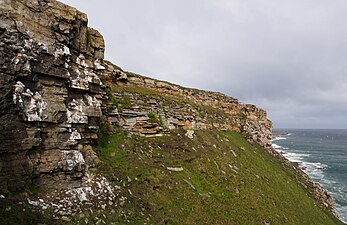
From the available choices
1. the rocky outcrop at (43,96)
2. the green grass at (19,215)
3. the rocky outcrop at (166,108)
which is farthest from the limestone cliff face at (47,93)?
the rocky outcrop at (166,108)

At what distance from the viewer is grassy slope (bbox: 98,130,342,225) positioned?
1797 centimetres

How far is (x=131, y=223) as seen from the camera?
1510cm

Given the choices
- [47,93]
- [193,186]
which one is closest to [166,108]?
[193,186]

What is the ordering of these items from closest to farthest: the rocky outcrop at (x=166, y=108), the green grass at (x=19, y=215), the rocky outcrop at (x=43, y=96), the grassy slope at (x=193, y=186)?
the green grass at (x=19, y=215)
the rocky outcrop at (x=43, y=96)
the grassy slope at (x=193, y=186)
the rocky outcrop at (x=166, y=108)

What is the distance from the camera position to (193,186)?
71.3 feet

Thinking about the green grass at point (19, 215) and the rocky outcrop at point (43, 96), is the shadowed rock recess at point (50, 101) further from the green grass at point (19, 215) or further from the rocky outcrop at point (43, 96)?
the green grass at point (19, 215)

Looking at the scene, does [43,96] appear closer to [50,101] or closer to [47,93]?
[47,93]

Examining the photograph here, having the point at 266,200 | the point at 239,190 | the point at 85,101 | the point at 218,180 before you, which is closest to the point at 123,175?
the point at 85,101

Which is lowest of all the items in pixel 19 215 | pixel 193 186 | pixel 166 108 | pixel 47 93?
pixel 193 186

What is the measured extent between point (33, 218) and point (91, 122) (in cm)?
850

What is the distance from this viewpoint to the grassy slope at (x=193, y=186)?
1797 centimetres

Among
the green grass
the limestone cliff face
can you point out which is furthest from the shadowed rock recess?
the green grass

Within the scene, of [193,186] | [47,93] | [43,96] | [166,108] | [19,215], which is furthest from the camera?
[166,108]

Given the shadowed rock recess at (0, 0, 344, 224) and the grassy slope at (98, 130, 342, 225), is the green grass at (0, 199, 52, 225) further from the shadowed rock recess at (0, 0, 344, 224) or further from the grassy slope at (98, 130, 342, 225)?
the grassy slope at (98, 130, 342, 225)
